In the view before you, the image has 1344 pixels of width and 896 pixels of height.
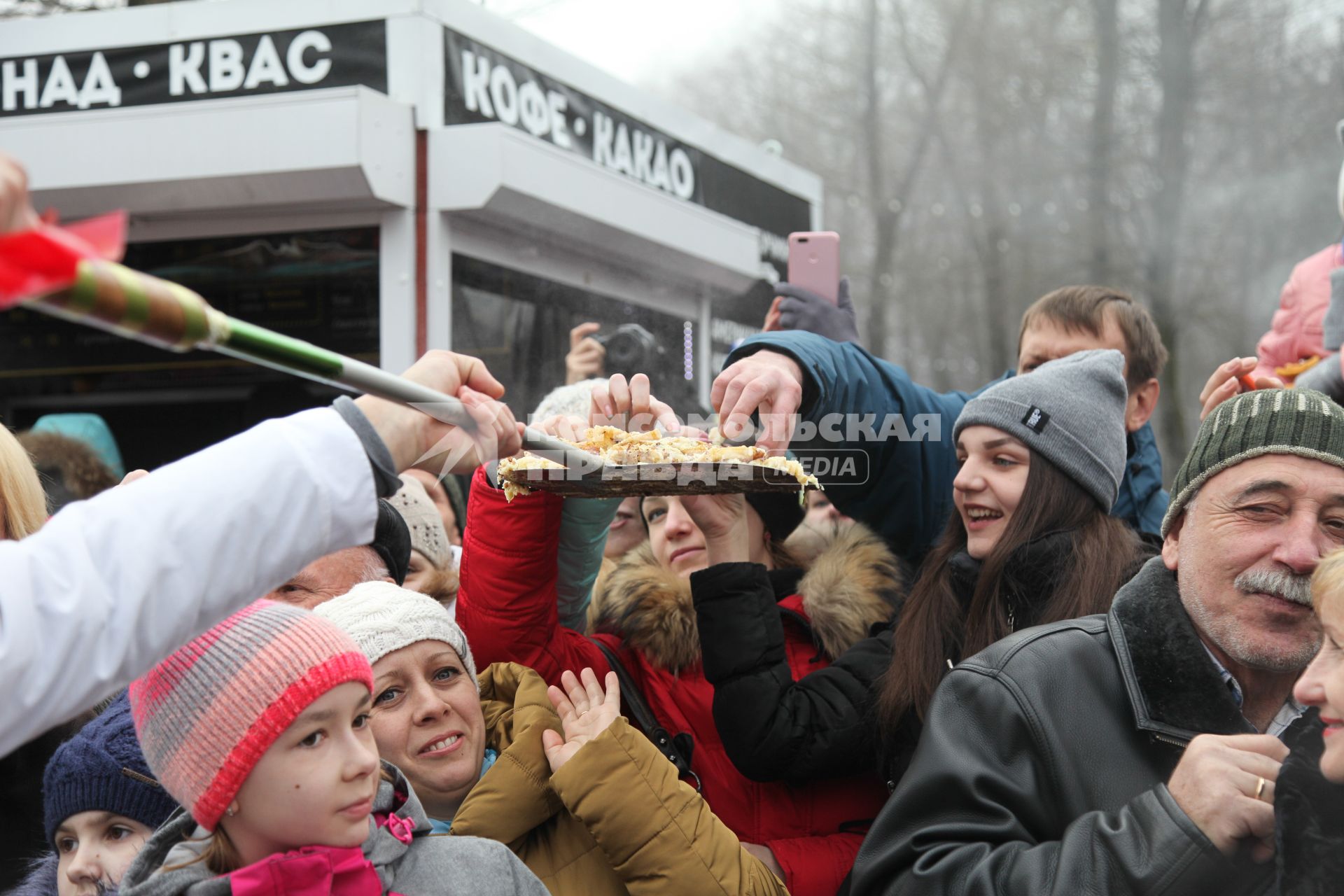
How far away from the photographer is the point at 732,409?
2.77 m

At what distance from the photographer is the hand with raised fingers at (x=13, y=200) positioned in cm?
117

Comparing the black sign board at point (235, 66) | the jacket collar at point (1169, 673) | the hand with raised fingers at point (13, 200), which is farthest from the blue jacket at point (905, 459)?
the black sign board at point (235, 66)

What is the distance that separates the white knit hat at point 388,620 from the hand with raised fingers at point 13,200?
4.65 feet

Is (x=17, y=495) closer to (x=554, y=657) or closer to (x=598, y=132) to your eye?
(x=554, y=657)

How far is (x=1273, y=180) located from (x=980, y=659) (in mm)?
10763

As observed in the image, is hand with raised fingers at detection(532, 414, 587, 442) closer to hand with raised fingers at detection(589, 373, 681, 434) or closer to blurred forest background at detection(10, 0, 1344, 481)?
hand with raised fingers at detection(589, 373, 681, 434)

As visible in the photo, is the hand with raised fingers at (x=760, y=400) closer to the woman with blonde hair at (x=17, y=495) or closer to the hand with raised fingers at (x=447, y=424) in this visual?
the hand with raised fingers at (x=447, y=424)

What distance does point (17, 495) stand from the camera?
253 centimetres

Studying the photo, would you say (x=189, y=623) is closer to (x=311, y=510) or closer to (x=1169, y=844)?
(x=311, y=510)

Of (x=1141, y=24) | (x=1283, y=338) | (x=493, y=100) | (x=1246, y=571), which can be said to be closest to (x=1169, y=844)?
(x=1246, y=571)

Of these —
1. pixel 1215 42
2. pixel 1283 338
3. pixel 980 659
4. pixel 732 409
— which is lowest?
pixel 980 659

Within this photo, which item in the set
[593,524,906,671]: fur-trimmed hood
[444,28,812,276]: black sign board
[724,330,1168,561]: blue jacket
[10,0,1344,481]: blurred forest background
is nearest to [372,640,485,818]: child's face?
[593,524,906,671]: fur-trimmed hood

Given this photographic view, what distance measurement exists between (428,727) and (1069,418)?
1485mm

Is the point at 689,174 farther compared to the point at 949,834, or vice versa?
the point at 689,174
